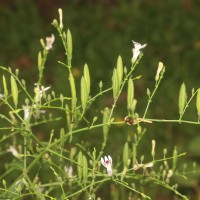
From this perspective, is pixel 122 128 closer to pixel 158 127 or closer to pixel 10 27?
pixel 158 127

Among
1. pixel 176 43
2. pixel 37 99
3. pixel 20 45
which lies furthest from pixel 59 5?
pixel 37 99

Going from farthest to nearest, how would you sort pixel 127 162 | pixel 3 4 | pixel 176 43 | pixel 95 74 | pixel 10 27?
pixel 3 4, pixel 10 27, pixel 176 43, pixel 95 74, pixel 127 162

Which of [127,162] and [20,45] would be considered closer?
[127,162]

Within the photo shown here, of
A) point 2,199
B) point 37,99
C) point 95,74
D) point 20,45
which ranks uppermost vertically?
point 20,45

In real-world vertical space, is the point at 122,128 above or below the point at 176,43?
below

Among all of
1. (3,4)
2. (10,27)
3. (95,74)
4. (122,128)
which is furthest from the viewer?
(3,4)

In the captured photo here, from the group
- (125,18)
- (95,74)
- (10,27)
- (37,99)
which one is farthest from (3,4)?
(37,99)
